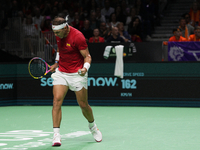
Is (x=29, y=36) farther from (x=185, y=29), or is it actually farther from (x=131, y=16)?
(x=185, y=29)

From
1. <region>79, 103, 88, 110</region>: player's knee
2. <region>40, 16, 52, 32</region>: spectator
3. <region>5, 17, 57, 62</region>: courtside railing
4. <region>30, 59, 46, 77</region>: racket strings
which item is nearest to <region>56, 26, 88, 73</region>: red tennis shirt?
<region>79, 103, 88, 110</region>: player's knee

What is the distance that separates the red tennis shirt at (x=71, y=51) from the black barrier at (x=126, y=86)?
4.98m

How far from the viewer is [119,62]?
10.8 m

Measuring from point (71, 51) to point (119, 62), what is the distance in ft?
16.5

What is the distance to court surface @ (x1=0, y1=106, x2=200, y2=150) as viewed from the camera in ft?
18.7

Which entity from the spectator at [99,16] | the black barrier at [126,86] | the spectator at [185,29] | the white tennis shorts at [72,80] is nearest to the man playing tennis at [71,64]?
the white tennis shorts at [72,80]

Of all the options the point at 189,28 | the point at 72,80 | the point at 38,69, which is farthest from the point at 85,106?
the point at 189,28

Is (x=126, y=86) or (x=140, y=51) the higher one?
(x=140, y=51)

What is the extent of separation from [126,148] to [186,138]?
4.06 ft

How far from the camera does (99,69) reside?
10891mm

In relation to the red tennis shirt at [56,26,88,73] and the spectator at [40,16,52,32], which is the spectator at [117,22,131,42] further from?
the red tennis shirt at [56,26,88,73]

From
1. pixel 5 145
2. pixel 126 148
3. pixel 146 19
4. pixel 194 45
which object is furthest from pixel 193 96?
pixel 5 145

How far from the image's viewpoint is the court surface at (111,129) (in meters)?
5.70

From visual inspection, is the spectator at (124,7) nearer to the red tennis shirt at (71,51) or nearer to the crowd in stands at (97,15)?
the crowd in stands at (97,15)
